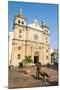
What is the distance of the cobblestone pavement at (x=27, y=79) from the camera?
2.12m

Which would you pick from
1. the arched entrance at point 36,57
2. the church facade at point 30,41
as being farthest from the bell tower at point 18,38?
the arched entrance at point 36,57

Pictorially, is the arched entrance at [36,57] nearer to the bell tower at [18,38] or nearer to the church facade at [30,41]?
the church facade at [30,41]

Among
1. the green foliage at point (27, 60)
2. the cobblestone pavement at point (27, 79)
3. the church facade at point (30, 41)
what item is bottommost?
the cobblestone pavement at point (27, 79)

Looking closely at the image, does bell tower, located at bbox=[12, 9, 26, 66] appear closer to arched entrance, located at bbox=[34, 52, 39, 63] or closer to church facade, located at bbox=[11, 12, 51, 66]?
church facade, located at bbox=[11, 12, 51, 66]

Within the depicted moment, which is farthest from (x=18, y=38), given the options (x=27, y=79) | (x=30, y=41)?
(x=27, y=79)

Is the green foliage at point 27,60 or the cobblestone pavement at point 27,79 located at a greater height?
the green foliage at point 27,60

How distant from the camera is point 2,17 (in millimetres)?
2119

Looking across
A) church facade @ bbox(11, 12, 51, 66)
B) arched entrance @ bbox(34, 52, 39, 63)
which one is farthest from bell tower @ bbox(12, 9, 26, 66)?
arched entrance @ bbox(34, 52, 39, 63)

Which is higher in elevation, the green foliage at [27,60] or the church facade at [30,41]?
the church facade at [30,41]

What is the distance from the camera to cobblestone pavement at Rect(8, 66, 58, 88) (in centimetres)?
212

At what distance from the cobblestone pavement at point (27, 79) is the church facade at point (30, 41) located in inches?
3.2

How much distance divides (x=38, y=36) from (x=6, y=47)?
37 cm

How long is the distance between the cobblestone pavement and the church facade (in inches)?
3.2

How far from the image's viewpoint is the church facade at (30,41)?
216 cm
